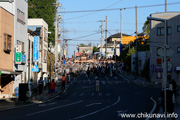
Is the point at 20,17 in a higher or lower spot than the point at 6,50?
higher

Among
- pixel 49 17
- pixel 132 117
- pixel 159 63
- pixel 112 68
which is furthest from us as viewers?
pixel 49 17

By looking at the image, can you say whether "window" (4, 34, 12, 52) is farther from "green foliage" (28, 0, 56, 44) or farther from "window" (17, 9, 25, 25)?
"green foliage" (28, 0, 56, 44)

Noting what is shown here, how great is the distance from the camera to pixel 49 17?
7388cm

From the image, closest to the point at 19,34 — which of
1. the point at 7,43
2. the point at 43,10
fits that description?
the point at 7,43

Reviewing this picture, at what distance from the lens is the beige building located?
31141 mm

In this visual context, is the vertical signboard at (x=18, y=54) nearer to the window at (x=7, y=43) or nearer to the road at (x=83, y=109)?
the window at (x=7, y=43)

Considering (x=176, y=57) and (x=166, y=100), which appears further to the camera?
(x=176, y=57)

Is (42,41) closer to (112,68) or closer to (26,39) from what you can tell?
(26,39)

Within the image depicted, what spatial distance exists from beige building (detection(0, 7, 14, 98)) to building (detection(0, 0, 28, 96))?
425 millimetres

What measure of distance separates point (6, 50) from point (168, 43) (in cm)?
3180

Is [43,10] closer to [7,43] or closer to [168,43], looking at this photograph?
[168,43]

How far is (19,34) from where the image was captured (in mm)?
37125

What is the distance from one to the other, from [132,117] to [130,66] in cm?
6251

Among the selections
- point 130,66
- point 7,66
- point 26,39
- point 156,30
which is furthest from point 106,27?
point 7,66
